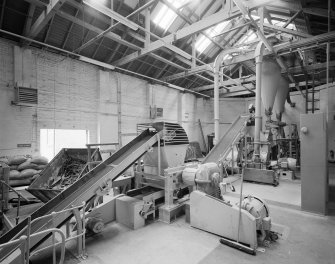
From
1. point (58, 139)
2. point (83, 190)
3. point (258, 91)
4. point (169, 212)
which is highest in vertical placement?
point (258, 91)

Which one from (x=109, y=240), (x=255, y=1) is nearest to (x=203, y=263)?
(x=109, y=240)

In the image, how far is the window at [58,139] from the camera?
22.6 ft

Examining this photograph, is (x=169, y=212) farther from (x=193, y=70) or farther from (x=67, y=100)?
(x=193, y=70)

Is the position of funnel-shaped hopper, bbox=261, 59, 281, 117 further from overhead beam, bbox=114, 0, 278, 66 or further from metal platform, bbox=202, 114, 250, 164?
overhead beam, bbox=114, 0, 278, 66

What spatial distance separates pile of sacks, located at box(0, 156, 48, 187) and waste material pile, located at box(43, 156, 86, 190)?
3.13 ft

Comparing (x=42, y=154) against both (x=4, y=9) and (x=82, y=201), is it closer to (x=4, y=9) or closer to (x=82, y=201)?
(x=4, y=9)

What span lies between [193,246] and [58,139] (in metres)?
6.22

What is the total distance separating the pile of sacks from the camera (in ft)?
17.9

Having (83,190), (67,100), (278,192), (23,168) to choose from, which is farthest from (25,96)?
(278,192)

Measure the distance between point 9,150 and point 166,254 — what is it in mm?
5801

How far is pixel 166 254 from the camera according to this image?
2820 mm

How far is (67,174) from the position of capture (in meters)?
5.04

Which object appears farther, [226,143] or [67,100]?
[67,100]

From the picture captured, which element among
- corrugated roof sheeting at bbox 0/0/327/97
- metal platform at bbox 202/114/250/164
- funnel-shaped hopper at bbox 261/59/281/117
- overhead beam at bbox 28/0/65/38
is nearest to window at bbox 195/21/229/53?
corrugated roof sheeting at bbox 0/0/327/97
